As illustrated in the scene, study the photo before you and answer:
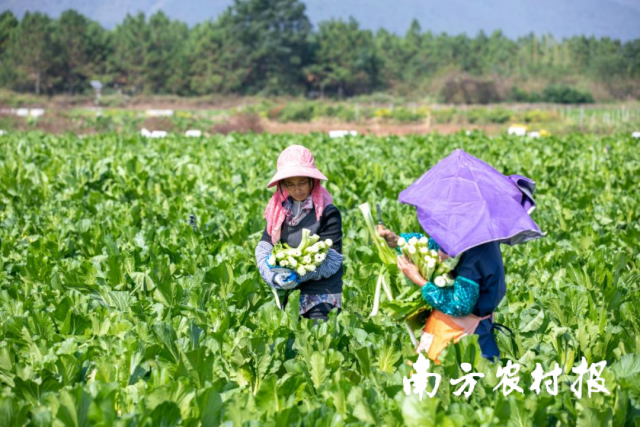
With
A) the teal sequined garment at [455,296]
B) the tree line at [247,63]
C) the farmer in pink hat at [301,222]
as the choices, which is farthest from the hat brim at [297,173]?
the tree line at [247,63]

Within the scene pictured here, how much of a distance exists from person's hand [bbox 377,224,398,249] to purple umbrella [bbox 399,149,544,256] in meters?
0.30

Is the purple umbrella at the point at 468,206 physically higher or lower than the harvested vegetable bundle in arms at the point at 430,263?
higher

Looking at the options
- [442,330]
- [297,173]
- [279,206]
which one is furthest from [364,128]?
[442,330]

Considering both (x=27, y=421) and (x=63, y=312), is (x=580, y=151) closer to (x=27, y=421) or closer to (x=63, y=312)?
(x=63, y=312)

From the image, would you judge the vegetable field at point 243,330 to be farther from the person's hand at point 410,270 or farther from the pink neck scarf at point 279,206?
the pink neck scarf at point 279,206

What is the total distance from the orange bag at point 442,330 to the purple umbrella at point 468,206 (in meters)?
0.38

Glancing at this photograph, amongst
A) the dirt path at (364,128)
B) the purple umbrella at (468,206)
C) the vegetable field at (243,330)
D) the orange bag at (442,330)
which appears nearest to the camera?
the vegetable field at (243,330)

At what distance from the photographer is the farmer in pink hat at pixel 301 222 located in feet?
13.0

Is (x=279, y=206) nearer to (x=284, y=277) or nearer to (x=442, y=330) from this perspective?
(x=284, y=277)

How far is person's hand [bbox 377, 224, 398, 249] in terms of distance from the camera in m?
3.61

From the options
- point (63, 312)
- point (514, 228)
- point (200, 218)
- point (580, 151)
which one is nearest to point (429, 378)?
point (514, 228)

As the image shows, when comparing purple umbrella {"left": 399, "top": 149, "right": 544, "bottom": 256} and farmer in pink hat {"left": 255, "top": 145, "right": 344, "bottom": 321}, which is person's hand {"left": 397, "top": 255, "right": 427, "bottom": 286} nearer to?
purple umbrella {"left": 399, "top": 149, "right": 544, "bottom": 256}

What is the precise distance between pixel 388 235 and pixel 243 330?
890mm

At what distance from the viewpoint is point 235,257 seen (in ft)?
18.6
